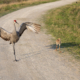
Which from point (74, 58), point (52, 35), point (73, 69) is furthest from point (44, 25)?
point (73, 69)

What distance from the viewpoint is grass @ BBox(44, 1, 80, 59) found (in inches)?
450

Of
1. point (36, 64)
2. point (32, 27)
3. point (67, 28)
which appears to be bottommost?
point (67, 28)

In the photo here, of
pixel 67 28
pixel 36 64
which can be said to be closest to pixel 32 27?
pixel 36 64

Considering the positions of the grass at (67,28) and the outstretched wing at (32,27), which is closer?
the outstretched wing at (32,27)

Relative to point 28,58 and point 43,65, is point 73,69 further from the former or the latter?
point 28,58

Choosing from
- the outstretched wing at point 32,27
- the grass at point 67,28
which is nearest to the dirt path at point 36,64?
the grass at point 67,28

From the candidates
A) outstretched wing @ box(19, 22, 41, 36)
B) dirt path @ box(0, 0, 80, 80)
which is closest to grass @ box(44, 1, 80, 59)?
dirt path @ box(0, 0, 80, 80)

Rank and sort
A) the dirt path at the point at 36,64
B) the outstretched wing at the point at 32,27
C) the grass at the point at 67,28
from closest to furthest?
1. the dirt path at the point at 36,64
2. the outstretched wing at the point at 32,27
3. the grass at the point at 67,28

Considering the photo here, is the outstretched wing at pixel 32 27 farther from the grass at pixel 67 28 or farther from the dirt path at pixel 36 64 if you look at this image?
the grass at pixel 67 28

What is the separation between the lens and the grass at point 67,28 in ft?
37.5

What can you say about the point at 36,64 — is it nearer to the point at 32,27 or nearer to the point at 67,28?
the point at 32,27

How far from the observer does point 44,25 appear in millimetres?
16547

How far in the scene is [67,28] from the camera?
51.1ft

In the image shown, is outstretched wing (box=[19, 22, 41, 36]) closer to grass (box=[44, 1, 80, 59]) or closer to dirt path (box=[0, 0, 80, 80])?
dirt path (box=[0, 0, 80, 80])
